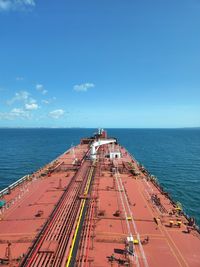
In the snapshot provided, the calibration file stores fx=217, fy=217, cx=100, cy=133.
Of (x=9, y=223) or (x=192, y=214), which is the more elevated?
(x=9, y=223)

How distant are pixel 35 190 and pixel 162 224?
2000cm

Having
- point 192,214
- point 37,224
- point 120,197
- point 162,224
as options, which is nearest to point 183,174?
point 192,214

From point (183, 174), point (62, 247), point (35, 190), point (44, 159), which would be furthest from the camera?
point (44, 159)

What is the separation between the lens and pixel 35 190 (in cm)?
3384

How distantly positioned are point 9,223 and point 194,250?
59.1 feet

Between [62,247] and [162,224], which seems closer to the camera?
[62,247]

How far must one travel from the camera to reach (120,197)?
2992cm

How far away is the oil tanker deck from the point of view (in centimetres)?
1661

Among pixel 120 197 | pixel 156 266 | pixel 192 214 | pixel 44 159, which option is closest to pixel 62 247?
pixel 156 266

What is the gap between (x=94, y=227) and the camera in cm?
2103

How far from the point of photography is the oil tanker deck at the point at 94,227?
1661 centimetres

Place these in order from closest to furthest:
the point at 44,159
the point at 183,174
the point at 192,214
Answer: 1. the point at 192,214
2. the point at 183,174
3. the point at 44,159

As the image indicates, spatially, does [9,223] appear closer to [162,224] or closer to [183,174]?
[162,224]

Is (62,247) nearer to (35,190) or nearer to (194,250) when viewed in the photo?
(194,250)
